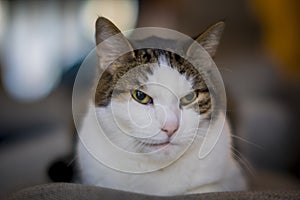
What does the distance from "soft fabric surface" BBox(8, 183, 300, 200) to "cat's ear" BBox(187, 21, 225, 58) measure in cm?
29

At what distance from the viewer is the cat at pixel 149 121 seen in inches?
31.9

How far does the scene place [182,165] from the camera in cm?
84

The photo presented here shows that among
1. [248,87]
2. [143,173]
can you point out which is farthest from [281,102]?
[143,173]

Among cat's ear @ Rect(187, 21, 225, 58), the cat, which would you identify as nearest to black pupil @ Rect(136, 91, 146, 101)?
the cat

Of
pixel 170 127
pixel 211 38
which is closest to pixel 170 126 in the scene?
pixel 170 127

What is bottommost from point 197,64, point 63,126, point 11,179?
point 11,179

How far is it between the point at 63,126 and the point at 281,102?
435mm

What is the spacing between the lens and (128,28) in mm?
828

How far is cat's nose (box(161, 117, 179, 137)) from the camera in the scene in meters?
0.81

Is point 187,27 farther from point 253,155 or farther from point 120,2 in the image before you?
point 253,155

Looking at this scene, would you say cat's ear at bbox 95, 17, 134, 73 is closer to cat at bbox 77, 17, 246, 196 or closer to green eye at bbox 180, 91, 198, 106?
cat at bbox 77, 17, 246, 196

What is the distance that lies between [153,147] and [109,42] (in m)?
0.22

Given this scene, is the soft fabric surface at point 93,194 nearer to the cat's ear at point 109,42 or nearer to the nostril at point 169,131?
the nostril at point 169,131

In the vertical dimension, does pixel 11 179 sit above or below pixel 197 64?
below
